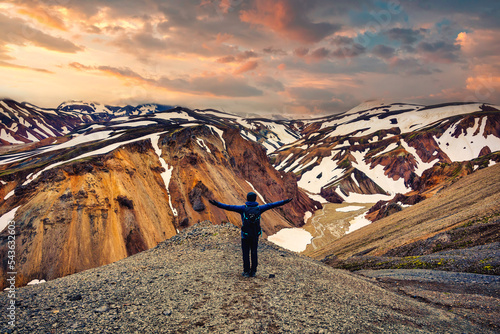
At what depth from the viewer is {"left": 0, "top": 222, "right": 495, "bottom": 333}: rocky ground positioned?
6.34 meters

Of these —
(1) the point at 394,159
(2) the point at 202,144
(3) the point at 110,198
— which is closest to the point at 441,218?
(3) the point at 110,198

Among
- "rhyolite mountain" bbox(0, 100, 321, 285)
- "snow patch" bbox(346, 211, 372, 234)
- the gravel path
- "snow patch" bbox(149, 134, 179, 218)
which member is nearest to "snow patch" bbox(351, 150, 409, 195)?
"snow patch" bbox(346, 211, 372, 234)

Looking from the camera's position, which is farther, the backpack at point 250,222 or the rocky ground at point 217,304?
the backpack at point 250,222

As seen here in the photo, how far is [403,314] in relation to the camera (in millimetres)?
8195

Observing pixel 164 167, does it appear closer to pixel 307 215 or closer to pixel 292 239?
pixel 292 239

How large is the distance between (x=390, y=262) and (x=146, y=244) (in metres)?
33.2

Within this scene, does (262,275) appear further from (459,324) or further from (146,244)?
(146,244)

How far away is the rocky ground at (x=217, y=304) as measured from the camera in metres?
6.34

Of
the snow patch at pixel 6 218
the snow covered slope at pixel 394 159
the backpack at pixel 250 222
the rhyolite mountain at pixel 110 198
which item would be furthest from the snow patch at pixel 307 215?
the backpack at pixel 250 222

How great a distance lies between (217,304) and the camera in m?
7.36

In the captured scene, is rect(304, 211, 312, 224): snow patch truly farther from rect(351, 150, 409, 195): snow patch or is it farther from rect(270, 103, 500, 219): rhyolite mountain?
rect(351, 150, 409, 195): snow patch

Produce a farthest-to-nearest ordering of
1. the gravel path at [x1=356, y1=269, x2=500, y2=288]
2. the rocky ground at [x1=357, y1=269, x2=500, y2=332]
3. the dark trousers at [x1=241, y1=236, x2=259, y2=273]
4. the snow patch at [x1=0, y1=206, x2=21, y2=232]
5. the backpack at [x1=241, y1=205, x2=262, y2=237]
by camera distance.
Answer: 1. the snow patch at [x1=0, y1=206, x2=21, y2=232]
2. the gravel path at [x1=356, y1=269, x2=500, y2=288]
3. the dark trousers at [x1=241, y1=236, x2=259, y2=273]
4. the backpack at [x1=241, y1=205, x2=262, y2=237]
5. the rocky ground at [x1=357, y1=269, x2=500, y2=332]

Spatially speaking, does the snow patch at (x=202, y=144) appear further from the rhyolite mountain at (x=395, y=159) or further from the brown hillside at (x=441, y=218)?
the rhyolite mountain at (x=395, y=159)

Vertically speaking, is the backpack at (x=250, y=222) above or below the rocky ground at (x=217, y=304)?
above
